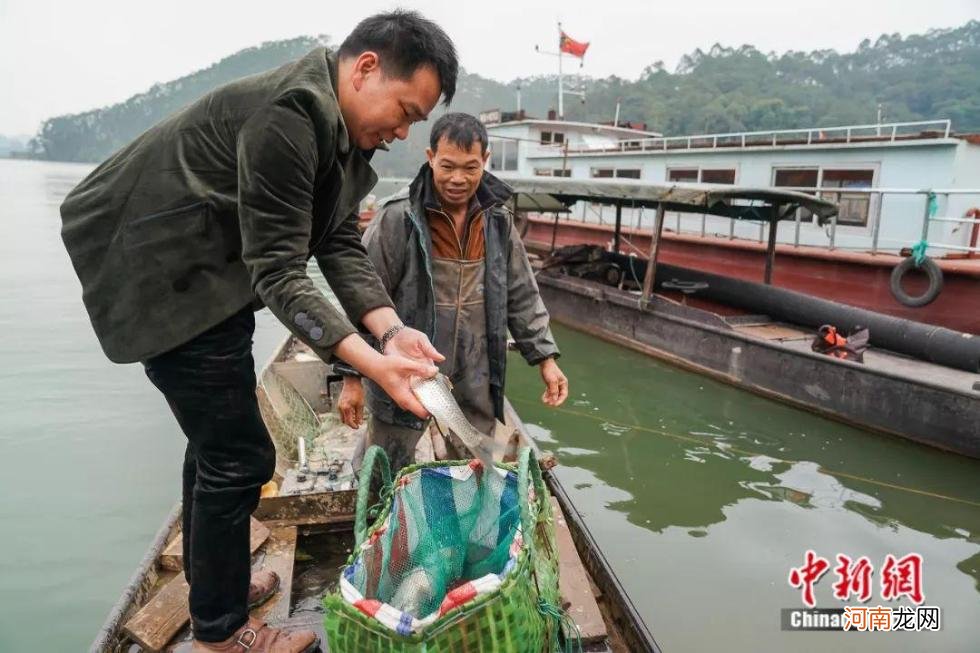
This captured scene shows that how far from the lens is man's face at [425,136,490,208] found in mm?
3170

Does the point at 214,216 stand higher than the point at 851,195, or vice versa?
the point at 214,216

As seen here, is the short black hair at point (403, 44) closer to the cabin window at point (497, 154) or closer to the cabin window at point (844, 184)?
the cabin window at point (844, 184)

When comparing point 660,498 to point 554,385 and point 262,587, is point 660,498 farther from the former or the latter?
point 262,587

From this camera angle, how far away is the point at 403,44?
176cm

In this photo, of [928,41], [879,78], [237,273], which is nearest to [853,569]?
[237,273]

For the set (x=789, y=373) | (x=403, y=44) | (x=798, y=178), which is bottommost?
(x=789, y=373)

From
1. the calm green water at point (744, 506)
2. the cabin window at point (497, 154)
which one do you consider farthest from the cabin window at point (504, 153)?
the calm green water at point (744, 506)

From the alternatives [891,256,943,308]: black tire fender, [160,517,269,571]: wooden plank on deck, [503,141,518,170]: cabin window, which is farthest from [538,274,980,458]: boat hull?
[503,141,518,170]: cabin window

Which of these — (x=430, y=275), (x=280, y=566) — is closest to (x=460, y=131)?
(x=430, y=275)

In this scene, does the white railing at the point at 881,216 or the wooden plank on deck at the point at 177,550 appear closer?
the wooden plank on deck at the point at 177,550

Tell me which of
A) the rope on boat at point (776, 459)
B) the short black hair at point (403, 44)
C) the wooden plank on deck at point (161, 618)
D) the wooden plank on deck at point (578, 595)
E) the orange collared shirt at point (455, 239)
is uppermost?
the short black hair at point (403, 44)

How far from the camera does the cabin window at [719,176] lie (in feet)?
47.9

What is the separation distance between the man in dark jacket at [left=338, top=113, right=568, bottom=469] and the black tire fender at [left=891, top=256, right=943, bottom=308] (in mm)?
8314

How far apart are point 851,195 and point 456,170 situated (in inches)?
457
